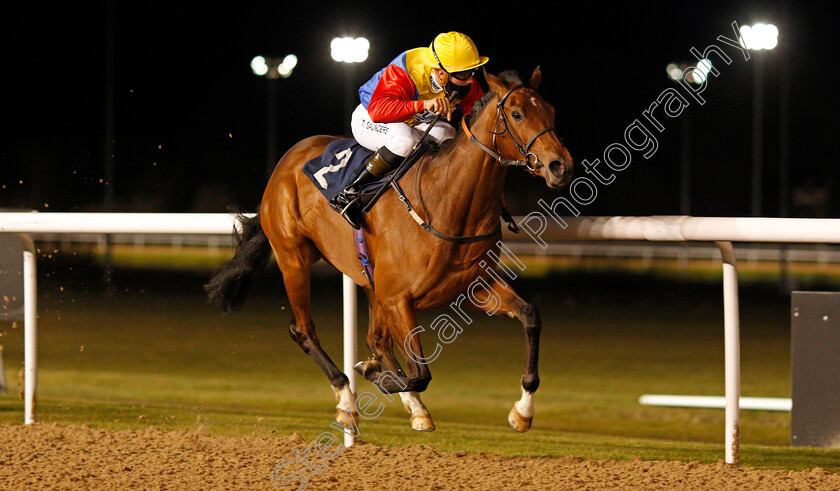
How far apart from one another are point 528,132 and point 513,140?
8cm

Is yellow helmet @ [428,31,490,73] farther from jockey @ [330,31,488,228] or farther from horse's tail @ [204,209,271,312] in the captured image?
horse's tail @ [204,209,271,312]

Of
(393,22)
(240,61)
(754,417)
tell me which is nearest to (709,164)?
(393,22)

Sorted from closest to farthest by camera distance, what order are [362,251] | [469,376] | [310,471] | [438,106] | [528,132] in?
1. [528,132]
2. [438,106]
3. [310,471]
4. [362,251]
5. [469,376]

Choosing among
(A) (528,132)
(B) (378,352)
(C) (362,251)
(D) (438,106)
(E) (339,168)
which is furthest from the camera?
(B) (378,352)

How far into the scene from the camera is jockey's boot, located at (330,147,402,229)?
340 centimetres

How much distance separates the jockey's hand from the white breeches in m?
0.21

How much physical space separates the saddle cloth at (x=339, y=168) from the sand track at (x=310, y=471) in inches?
41.7

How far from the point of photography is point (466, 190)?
3.20 meters

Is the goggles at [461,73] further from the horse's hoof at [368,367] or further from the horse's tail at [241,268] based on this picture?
the horse's tail at [241,268]

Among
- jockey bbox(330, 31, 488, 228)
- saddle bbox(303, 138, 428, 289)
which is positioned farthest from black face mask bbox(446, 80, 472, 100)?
saddle bbox(303, 138, 428, 289)

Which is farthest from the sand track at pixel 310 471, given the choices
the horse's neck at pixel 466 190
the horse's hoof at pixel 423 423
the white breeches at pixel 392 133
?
the white breeches at pixel 392 133

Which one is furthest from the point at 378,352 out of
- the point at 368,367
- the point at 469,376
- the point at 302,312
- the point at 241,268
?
the point at 469,376

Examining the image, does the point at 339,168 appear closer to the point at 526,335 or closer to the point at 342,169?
the point at 342,169

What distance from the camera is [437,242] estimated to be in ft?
10.6
